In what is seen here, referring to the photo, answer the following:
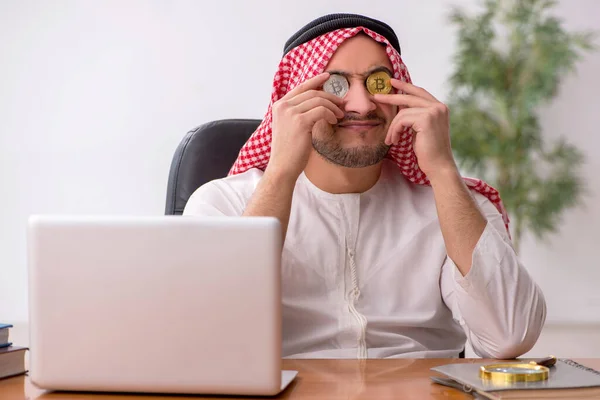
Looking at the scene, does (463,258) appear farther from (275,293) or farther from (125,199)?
(125,199)

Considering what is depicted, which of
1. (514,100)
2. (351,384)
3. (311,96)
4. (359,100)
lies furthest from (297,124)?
(514,100)

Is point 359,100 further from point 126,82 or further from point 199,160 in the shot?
point 126,82

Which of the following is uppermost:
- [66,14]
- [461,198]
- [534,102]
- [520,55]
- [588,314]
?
[66,14]

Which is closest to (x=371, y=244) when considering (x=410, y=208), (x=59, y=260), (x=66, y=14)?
(x=410, y=208)

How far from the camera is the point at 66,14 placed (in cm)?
565

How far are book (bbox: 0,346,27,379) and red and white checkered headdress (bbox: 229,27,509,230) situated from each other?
879 mm

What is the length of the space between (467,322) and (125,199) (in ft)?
14.1

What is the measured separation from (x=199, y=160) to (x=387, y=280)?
644 millimetres

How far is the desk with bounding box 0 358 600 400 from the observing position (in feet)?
3.55

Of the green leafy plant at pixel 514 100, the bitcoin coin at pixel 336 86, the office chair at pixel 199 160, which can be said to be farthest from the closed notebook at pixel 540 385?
the green leafy plant at pixel 514 100

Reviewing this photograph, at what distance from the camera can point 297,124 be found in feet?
5.77

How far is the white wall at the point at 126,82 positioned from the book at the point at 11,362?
4408mm

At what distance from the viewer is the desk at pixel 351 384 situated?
108 cm

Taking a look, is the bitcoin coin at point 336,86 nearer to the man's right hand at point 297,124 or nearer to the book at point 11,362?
the man's right hand at point 297,124
